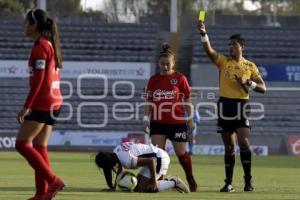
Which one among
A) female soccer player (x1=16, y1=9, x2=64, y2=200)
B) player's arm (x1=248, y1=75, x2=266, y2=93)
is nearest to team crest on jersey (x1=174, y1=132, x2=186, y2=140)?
player's arm (x1=248, y1=75, x2=266, y2=93)

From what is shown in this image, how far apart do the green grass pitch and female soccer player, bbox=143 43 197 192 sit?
2.47 feet

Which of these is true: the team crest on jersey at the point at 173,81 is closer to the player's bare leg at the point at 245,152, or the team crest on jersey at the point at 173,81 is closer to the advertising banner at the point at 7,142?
the player's bare leg at the point at 245,152

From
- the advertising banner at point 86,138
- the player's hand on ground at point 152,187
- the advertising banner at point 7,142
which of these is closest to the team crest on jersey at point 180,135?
the player's hand on ground at point 152,187

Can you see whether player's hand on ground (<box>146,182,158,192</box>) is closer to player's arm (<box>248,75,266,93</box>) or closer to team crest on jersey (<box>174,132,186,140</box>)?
team crest on jersey (<box>174,132,186,140</box>)

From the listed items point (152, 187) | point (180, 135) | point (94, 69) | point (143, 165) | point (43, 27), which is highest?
point (43, 27)

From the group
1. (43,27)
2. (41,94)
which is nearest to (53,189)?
(41,94)

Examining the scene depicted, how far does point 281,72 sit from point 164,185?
25.3 meters

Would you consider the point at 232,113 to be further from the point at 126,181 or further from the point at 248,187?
the point at 126,181

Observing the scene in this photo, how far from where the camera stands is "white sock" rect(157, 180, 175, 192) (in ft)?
42.3

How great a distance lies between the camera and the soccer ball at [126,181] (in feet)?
42.6

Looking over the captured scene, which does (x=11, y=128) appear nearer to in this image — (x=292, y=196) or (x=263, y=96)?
(x=263, y=96)

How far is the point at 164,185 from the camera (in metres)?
12.9

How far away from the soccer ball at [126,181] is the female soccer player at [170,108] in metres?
0.83

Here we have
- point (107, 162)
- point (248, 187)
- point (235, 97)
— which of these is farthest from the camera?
point (235, 97)
